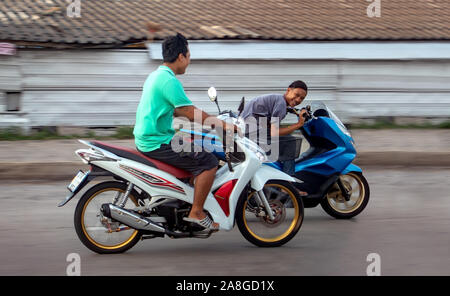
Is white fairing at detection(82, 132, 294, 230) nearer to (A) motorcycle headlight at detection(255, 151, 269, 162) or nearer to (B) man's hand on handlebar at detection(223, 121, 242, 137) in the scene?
(A) motorcycle headlight at detection(255, 151, 269, 162)

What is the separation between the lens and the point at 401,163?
10703 mm

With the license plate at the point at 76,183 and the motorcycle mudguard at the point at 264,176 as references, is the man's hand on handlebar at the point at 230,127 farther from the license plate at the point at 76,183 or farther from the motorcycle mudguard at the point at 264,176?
the license plate at the point at 76,183

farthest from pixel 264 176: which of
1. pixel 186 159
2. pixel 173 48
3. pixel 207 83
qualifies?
pixel 207 83

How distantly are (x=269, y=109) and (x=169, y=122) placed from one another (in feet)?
4.60

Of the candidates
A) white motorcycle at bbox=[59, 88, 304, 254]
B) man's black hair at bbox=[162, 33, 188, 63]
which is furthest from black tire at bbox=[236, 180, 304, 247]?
man's black hair at bbox=[162, 33, 188, 63]

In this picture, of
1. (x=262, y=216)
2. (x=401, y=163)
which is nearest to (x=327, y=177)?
(x=262, y=216)

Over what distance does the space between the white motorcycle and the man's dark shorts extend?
6 cm

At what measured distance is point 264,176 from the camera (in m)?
5.87

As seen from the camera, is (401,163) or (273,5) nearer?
(401,163)

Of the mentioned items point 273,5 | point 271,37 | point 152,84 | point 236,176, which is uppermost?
point 273,5

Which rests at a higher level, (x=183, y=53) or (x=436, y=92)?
(x=436, y=92)
